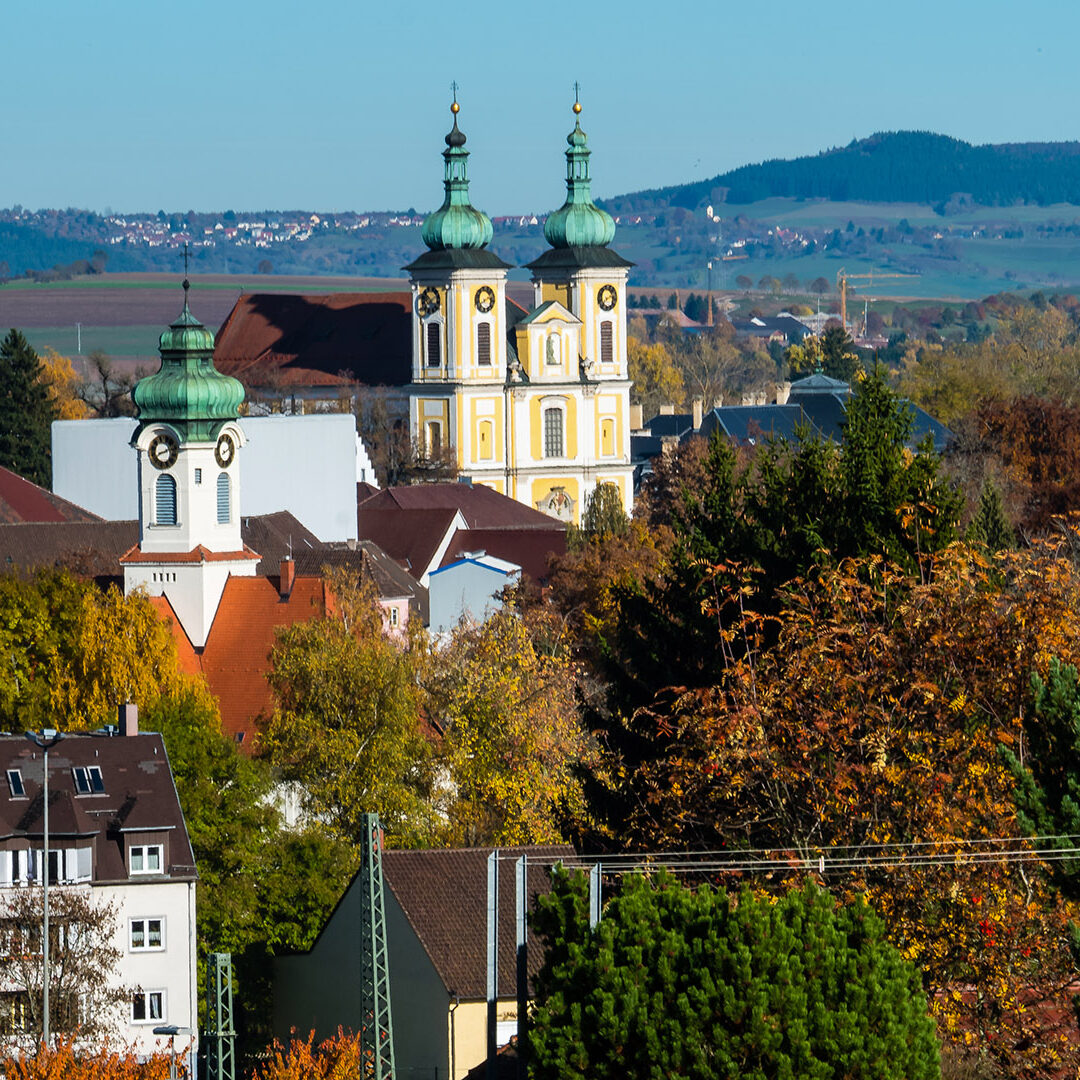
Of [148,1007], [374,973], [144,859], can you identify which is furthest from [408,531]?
[374,973]

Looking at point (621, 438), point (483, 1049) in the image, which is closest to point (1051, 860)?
point (483, 1049)

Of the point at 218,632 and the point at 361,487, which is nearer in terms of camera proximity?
the point at 218,632

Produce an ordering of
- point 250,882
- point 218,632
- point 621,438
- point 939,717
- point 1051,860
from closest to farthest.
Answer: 1. point 1051,860
2. point 939,717
3. point 250,882
4. point 218,632
5. point 621,438

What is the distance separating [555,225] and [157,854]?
7985 cm

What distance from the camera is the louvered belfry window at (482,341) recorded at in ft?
375

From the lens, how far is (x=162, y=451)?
184 ft

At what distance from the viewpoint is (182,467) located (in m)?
55.9

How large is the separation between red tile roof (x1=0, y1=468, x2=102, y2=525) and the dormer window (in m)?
33.8

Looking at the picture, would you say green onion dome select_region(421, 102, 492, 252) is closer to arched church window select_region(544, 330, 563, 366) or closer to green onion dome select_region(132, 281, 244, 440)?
arched church window select_region(544, 330, 563, 366)

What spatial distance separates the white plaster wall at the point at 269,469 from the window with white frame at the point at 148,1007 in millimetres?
41200

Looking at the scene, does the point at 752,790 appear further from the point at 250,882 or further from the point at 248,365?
the point at 248,365

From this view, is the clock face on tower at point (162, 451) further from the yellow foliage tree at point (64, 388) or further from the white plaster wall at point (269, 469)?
the yellow foliage tree at point (64, 388)

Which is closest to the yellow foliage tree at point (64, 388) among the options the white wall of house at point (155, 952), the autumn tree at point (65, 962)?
the white wall of house at point (155, 952)

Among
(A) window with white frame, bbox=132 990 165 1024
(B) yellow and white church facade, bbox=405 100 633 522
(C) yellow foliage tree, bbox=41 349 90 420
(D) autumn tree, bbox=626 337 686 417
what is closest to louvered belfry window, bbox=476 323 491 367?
(B) yellow and white church facade, bbox=405 100 633 522
